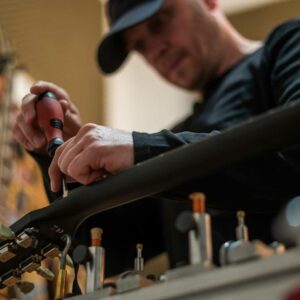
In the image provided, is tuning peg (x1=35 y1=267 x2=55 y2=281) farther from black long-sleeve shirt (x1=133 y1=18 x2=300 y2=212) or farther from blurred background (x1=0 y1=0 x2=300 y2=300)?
blurred background (x1=0 y1=0 x2=300 y2=300)

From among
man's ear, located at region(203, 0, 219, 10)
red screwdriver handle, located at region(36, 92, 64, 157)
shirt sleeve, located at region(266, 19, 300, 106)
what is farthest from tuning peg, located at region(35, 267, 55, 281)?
man's ear, located at region(203, 0, 219, 10)

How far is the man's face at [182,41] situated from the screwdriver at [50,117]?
549 millimetres

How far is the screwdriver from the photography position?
633 mm

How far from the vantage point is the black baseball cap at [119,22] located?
41.8 inches

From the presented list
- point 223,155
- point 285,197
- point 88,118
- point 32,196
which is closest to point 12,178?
point 32,196

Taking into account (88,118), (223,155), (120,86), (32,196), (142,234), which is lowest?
(223,155)

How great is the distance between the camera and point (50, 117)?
25.5 inches

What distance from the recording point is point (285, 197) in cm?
62

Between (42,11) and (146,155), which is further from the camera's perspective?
(42,11)

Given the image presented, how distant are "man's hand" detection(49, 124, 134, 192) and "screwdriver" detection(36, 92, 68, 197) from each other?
9cm

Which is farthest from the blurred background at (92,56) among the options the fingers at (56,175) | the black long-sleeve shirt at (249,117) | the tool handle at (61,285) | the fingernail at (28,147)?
the tool handle at (61,285)

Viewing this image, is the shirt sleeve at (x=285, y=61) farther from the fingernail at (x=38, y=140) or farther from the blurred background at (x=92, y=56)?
the blurred background at (x=92, y=56)

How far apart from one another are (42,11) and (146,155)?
121 centimetres

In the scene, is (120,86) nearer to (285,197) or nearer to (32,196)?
(32,196)
